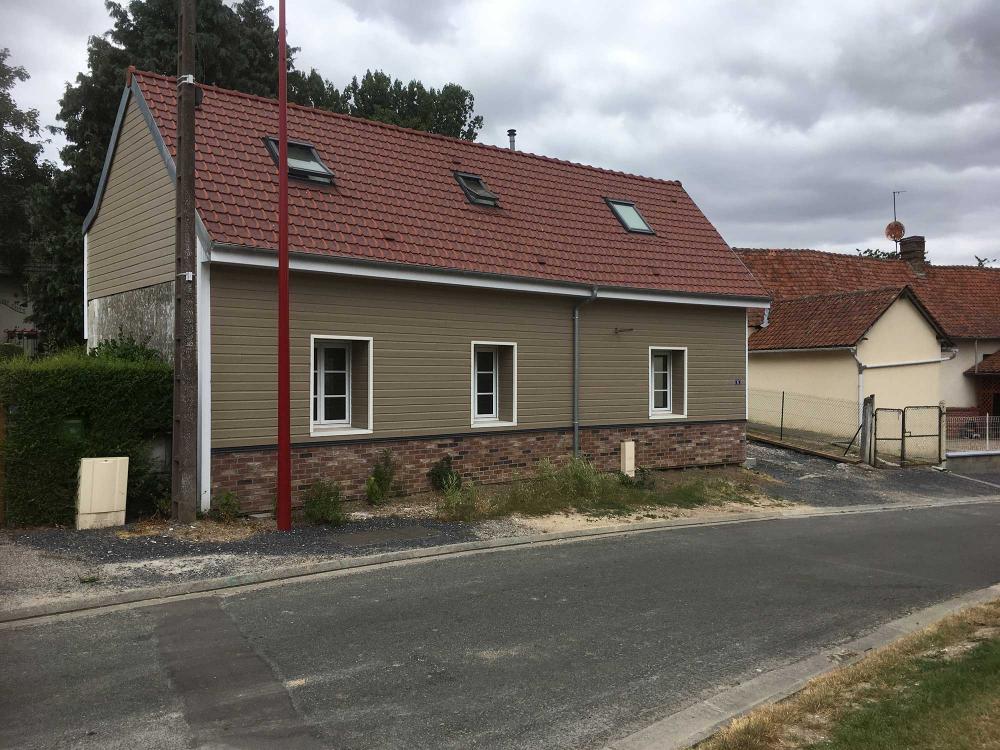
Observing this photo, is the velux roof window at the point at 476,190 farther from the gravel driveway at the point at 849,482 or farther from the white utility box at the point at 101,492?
the white utility box at the point at 101,492

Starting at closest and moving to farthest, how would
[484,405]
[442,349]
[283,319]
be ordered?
1. [283,319]
2. [442,349]
3. [484,405]

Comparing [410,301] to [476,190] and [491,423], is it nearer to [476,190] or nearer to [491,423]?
[491,423]

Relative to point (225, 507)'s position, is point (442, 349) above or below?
above

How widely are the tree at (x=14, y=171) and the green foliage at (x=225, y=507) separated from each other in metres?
17.9

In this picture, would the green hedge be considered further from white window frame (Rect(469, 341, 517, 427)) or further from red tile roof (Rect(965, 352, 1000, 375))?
red tile roof (Rect(965, 352, 1000, 375))

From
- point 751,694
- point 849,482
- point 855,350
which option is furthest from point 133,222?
point 855,350

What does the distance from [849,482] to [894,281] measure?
1781 cm

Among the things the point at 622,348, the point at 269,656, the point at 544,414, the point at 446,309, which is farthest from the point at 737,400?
the point at 269,656

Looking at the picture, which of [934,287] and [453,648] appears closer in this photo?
[453,648]

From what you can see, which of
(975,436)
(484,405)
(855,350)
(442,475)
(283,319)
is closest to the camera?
(283,319)

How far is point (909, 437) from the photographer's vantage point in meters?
20.7

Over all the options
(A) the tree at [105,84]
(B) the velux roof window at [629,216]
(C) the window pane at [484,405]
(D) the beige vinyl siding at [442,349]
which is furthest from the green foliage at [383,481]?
(A) the tree at [105,84]

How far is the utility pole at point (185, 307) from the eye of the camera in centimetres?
987

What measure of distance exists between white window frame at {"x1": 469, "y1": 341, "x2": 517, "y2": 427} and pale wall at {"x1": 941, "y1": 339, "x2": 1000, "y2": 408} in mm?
20241
